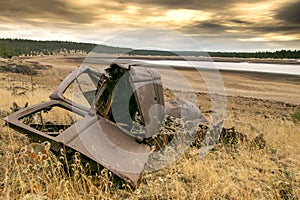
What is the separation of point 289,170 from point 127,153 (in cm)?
292

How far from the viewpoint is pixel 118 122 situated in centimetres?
509

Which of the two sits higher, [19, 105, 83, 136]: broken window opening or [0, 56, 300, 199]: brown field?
[19, 105, 83, 136]: broken window opening

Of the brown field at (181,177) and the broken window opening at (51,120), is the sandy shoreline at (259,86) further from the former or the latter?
the brown field at (181,177)

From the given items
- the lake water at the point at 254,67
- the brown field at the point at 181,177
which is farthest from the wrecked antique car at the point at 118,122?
the lake water at the point at 254,67

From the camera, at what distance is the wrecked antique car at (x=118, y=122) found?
12.0 ft

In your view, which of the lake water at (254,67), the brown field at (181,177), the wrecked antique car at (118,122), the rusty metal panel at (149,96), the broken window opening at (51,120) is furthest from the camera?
the lake water at (254,67)

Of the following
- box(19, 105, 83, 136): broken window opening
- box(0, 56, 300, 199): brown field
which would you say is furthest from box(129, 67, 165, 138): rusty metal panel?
box(19, 105, 83, 136): broken window opening

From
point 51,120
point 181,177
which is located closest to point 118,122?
point 181,177

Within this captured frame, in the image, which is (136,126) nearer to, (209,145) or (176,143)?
(176,143)

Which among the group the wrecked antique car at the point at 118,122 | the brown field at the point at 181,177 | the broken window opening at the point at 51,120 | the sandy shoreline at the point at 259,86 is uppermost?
the wrecked antique car at the point at 118,122

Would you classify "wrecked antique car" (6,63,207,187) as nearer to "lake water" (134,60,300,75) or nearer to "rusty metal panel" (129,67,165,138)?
"rusty metal panel" (129,67,165,138)

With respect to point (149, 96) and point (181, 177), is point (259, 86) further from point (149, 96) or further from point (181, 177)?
point (149, 96)

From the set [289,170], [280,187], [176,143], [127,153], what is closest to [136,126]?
Answer: [176,143]

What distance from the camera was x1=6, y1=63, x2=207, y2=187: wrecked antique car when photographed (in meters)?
3.66
